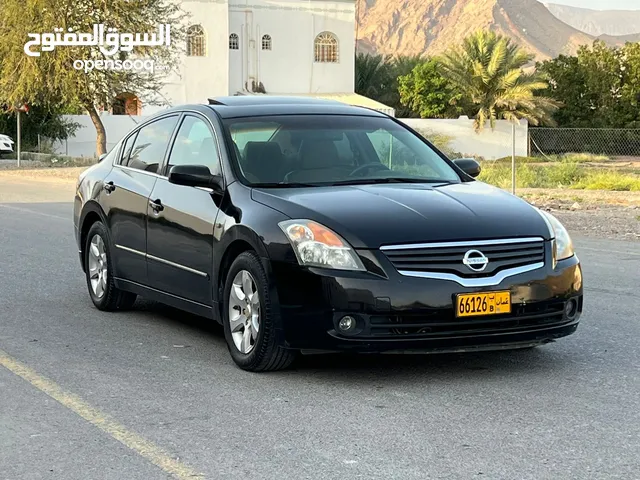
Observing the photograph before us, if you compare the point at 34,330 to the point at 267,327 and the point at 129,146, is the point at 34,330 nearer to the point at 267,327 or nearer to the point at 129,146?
the point at 129,146

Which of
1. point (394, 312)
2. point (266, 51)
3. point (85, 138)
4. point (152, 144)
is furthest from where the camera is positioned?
point (266, 51)

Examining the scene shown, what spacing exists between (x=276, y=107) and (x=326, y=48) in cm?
5955

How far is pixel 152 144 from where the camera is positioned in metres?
9.24

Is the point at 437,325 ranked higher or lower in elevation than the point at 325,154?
lower

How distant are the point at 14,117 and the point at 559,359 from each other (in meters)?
48.7

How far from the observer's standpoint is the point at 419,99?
64750mm

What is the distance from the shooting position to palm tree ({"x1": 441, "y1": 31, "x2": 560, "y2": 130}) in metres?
60.2

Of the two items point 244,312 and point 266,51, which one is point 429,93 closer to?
point 266,51

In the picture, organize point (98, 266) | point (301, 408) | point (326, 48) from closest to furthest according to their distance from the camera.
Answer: point (301, 408)
point (98, 266)
point (326, 48)

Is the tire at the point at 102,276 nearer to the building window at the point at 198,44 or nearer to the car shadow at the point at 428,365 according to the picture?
the car shadow at the point at 428,365

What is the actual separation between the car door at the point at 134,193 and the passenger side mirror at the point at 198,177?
92cm

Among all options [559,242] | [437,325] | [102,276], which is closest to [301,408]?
[437,325]

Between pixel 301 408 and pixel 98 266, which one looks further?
pixel 98 266

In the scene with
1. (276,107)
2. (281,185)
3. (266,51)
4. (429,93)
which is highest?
(266,51)
